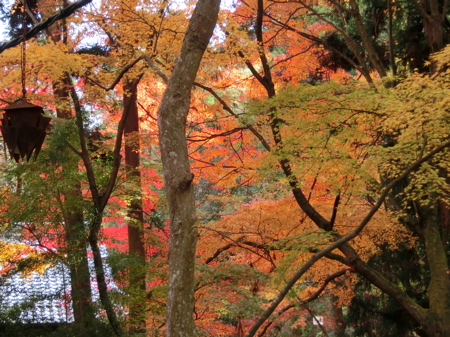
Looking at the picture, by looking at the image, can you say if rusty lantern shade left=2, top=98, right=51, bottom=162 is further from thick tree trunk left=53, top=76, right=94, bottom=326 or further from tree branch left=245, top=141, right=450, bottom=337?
thick tree trunk left=53, top=76, right=94, bottom=326

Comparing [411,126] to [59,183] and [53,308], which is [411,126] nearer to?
[59,183]

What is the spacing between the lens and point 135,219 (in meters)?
7.64

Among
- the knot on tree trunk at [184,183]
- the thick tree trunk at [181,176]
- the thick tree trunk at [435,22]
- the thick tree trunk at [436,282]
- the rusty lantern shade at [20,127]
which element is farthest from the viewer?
the thick tree trunk at [435,22]

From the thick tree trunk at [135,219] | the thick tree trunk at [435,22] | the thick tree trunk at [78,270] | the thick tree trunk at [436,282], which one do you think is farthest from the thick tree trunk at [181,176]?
the thick tree trunk at [435,22]

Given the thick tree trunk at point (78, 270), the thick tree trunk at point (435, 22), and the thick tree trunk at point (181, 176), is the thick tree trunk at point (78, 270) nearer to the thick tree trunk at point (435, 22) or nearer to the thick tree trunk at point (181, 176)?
the thick tree trunk at point (181, 176)

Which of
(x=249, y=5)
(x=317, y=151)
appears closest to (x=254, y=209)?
(x=317, y=151)

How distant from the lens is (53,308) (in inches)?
A: 243

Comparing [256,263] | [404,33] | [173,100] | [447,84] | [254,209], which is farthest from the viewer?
[256,263]

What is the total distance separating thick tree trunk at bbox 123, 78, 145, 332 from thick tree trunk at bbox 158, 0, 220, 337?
1928mm

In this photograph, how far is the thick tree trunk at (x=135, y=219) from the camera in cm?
618

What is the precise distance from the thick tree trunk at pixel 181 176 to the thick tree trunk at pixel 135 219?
6.33 ft

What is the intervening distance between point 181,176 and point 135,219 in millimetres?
3679

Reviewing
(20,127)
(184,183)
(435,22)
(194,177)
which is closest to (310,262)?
(184,183)

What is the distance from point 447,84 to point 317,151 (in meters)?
1.76
